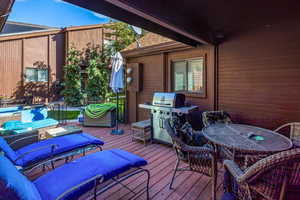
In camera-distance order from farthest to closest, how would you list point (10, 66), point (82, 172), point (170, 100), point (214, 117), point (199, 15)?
point (10, 66), point (170, 100), point (214, 117), point (199, 15), point (82, 172)

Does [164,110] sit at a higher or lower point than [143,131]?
higher

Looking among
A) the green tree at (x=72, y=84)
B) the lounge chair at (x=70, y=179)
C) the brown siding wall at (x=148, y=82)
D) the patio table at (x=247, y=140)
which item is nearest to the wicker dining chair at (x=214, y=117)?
the patio table at (x=247, y=140)

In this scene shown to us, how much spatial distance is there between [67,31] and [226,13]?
11035mm

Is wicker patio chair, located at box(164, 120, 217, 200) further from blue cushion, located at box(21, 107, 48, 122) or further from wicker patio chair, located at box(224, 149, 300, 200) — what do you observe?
blue cushion, located at box(21, 107, 48, 122)

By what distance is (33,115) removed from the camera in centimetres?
478

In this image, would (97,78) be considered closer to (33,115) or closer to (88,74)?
(88,74)

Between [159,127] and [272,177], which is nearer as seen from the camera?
[272,177]

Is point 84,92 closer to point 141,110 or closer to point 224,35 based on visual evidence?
point 141,110

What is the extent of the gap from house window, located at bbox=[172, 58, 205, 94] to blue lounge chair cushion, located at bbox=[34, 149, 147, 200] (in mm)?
3045

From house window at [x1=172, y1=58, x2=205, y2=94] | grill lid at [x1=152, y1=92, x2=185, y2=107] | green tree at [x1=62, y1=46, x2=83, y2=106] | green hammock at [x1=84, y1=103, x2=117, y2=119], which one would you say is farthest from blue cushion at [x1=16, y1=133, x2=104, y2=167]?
green tree at [x1=62, y1=46, x2=83, y2=106]

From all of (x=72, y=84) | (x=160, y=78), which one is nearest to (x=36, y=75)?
(x=72, y=84)

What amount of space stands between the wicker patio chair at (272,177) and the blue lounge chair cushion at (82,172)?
4.10ft

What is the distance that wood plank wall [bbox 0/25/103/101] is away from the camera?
978 cm

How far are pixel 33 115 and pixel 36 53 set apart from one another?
788 cm
